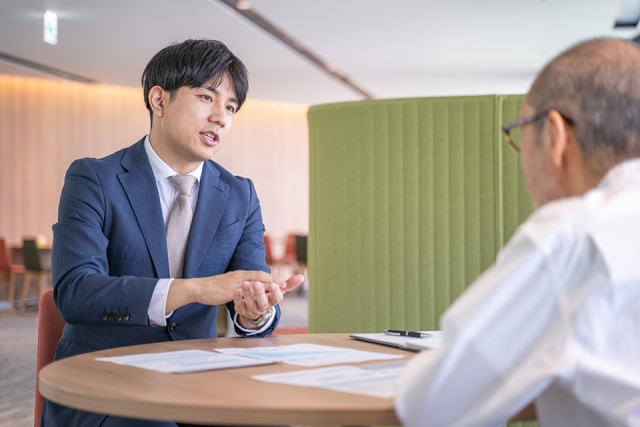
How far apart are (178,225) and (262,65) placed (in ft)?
25.3

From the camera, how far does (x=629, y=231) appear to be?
0.80m

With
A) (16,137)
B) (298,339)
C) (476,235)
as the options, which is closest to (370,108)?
(476,235)

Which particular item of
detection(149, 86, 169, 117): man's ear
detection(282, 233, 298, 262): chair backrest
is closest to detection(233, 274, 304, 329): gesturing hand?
detection(149, 86, 169, 117): man's ear

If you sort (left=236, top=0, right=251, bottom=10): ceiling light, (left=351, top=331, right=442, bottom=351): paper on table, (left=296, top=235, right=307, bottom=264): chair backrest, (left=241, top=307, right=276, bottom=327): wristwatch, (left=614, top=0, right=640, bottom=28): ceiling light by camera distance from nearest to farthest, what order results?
1. (left=351, top=331, right=442, bottom=351): paper on table
2. (left=241, top=307, right=276, bottom=327): wristwatch
3. (left=236, top=0, right=251, bottom=10): ceiling light
4. (left=614, top=0, right=640, bottom=28): ceiling light
5. (left=296, top=235, right=307, bottom=264): chair backrest

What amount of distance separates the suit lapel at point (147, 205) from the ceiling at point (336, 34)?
4.99m

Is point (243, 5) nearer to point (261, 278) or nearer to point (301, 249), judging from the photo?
point (301, 249)

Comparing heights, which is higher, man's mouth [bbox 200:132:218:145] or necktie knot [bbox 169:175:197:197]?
man's mouth [bbox 200:132:218:145]

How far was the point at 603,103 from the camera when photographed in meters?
0.90

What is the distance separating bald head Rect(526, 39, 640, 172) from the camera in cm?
90

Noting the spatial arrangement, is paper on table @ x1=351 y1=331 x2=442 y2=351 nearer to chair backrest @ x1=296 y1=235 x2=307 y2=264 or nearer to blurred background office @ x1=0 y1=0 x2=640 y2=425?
blurred background office @ x1=0 y1=0 x2=640 y2=425

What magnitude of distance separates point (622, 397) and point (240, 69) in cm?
144

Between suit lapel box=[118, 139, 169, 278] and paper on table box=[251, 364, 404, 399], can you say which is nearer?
paper on table box=[251, 364, 404, 399]

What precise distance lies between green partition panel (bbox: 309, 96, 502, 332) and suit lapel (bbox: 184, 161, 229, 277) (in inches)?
29.9

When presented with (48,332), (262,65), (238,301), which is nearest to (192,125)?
(238,301)
